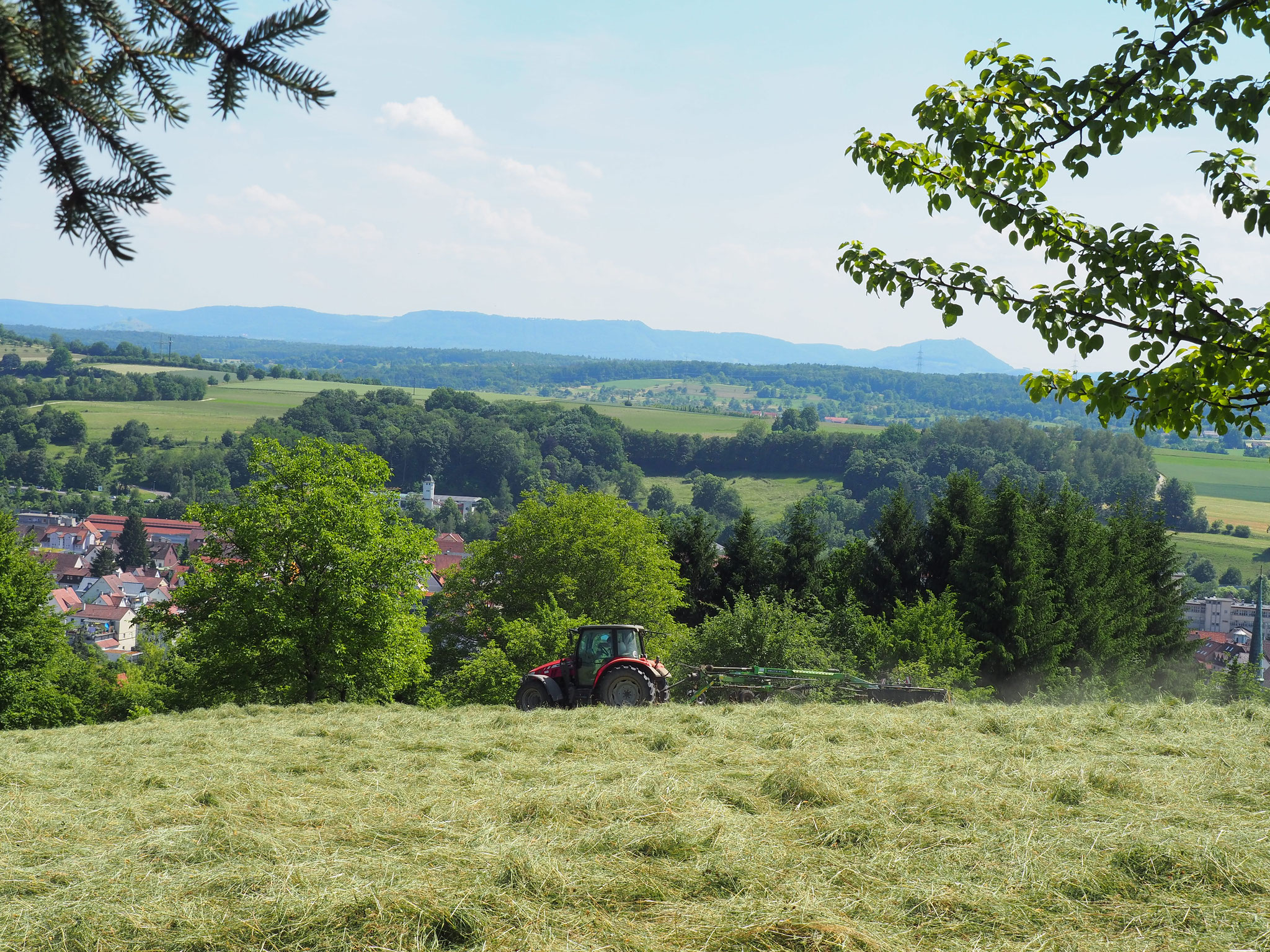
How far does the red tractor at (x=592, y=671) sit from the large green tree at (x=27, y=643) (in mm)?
17238

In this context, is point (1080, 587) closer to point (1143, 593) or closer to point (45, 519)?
point (1143, 593)

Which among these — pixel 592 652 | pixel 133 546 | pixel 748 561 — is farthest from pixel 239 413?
pixel 592 652

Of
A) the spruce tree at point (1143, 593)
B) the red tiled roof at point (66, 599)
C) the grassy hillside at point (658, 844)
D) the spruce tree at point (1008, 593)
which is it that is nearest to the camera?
the grassy hillside at point (658, 844)

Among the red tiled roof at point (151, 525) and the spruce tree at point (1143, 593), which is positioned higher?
the spruce tree at point (1143, 593)

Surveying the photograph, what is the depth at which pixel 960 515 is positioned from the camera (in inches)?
1275

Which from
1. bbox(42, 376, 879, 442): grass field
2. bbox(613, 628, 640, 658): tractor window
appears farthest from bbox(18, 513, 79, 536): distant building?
bbox(613, 628, 640, 658): tractor window

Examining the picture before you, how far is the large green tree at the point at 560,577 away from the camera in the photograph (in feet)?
98.1

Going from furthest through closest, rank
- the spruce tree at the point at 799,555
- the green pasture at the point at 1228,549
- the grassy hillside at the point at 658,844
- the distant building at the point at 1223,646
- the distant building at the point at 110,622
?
1. the green pasture at the point at 1228,549
2. the distant building at the point at 110,622
3. the distant building at the point at 1223,646
4. the spruce tree at the point at 799,555
5. the grassy hillside at the point at 658,844

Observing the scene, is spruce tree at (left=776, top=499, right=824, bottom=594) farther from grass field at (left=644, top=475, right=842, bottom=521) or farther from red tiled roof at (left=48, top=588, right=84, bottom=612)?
grass field at (left=644, top=475, right=842, bottom=521)

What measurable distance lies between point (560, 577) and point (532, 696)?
1583 centimetres

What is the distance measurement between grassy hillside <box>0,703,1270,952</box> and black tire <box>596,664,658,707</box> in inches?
162

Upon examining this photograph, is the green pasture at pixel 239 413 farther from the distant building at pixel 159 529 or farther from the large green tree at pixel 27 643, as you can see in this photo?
the large green tree at pixel 27 643

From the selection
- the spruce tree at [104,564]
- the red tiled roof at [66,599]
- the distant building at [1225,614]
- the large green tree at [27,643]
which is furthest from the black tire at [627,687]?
the spruce tree at [104,564]

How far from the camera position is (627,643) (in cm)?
1400
